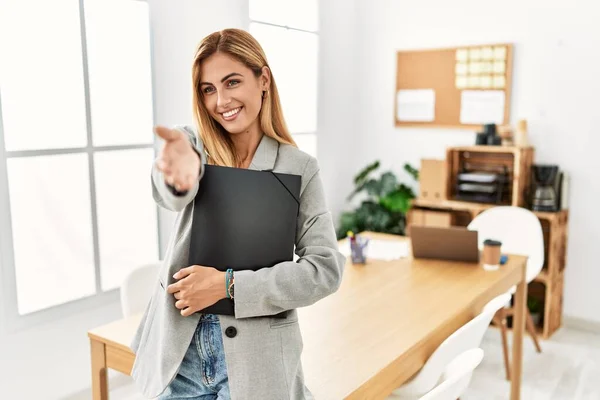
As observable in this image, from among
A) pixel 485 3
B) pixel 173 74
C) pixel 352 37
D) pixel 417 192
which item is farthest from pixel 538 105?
pixel 173 74

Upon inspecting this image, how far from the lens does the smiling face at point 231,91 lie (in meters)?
1.11

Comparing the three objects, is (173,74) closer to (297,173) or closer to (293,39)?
(293,39)

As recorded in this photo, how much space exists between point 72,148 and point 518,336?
2.28 meters

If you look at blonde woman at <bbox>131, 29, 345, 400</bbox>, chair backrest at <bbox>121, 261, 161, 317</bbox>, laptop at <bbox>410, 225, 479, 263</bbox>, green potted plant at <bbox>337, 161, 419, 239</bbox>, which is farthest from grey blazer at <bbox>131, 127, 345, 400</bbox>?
green potted plant at <bbox>337, 161, 419, 239</bbox>

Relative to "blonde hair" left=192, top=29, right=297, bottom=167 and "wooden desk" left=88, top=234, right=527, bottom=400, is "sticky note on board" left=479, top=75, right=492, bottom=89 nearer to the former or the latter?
"wooden desk" left=88, top=234, right=527, bottom=400

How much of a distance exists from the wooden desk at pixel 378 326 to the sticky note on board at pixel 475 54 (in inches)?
76.1

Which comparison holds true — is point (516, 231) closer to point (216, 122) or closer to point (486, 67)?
point (486, 67)

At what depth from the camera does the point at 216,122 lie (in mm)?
1186

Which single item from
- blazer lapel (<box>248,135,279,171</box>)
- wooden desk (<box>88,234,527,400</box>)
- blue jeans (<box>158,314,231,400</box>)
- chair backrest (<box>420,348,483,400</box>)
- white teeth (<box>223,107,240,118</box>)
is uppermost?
white teeth (<box>223,107,240,118</box>)

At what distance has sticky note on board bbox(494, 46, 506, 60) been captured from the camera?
388cm

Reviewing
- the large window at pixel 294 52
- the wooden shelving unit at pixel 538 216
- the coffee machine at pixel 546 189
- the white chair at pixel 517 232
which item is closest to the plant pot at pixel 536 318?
the wooden shelving unit at pixel 538 216

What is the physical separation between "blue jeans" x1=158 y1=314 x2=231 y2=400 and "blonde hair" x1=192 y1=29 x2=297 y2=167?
13.3 inches

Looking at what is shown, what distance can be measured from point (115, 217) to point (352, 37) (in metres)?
2.63

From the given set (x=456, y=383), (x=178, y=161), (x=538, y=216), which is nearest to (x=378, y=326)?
(x=456, y=383)
